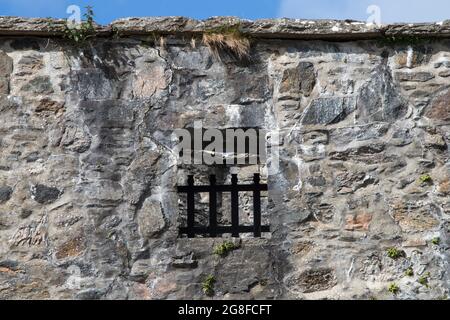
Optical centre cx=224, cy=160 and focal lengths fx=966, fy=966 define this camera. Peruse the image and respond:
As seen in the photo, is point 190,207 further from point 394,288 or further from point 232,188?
point 394,288

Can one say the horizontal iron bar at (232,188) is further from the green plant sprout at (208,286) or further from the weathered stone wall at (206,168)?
the green plant sprout at (208,286)

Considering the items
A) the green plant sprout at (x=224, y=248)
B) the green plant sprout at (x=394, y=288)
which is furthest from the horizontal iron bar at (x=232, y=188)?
the green plant sprout at (x=394, y=288)

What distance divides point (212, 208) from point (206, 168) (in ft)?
0.78

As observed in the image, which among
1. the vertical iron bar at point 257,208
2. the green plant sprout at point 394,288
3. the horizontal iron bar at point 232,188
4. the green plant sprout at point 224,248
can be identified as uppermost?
the horizontal iron bar at point 232,188

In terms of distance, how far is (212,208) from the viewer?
18.7ft

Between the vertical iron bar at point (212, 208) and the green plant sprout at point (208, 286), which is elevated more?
the vertical iron bar at point (212, 208)

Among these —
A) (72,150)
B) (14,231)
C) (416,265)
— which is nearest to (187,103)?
(72,150)

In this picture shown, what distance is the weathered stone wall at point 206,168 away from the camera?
5.50 m

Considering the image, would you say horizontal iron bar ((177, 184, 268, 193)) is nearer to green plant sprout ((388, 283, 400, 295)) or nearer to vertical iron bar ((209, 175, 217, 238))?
vertical iron bar ((209, 175, 217, 238))

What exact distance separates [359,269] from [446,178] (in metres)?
0.73

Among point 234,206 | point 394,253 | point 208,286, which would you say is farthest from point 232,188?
point 394,253

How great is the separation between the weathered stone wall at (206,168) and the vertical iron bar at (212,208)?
0.15 metres

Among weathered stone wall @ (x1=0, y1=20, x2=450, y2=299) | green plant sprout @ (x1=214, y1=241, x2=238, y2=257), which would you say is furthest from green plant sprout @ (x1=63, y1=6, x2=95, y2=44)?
green plant sprout @ (x1=214, y1=241, x2=238, y2=257)

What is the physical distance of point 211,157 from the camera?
570cm
